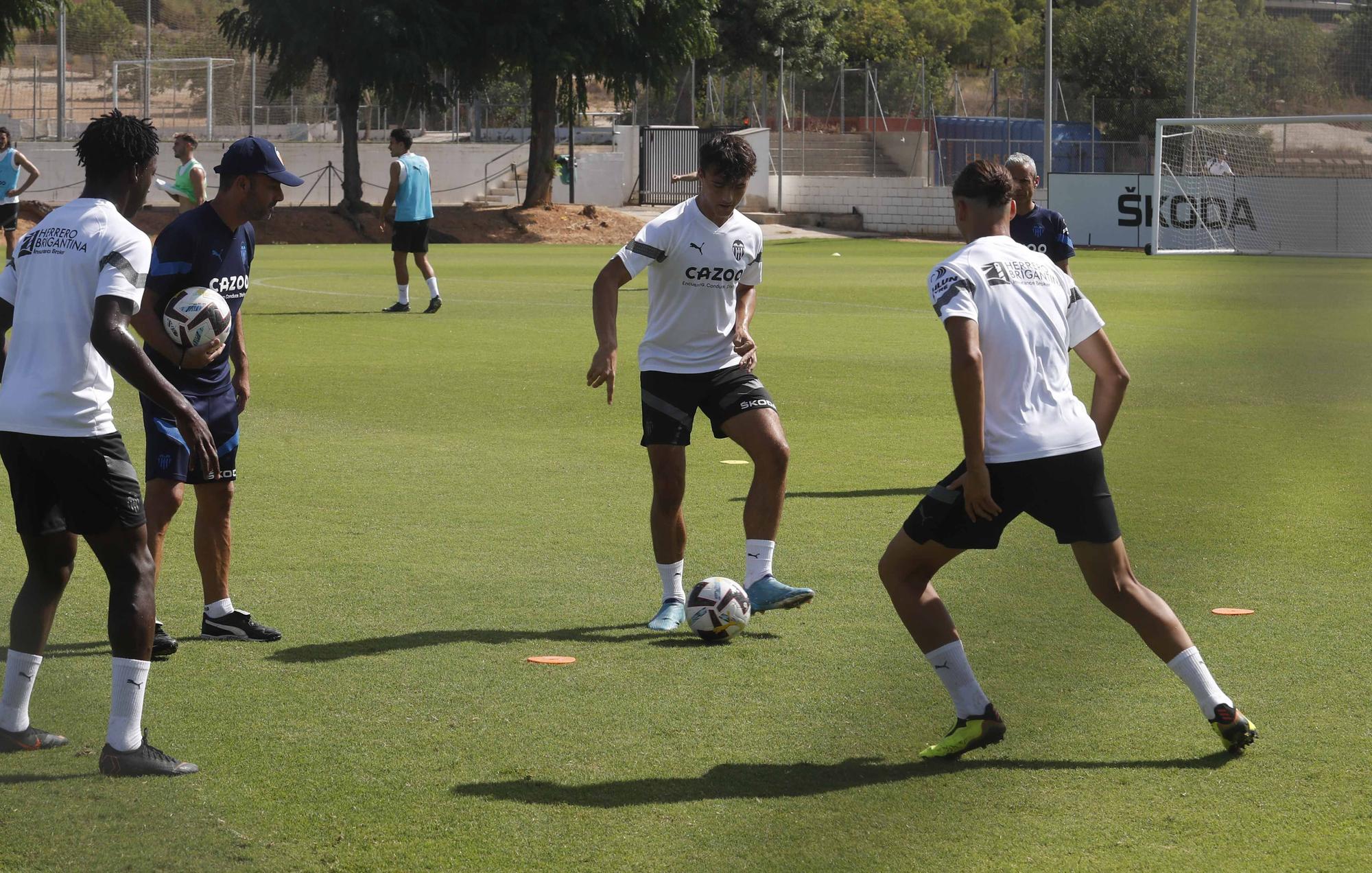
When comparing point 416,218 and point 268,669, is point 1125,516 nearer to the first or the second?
point 268,669

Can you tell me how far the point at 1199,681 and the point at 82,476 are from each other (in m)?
3.44

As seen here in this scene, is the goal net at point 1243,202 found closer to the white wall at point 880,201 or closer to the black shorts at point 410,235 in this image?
the white wall at point 880,201

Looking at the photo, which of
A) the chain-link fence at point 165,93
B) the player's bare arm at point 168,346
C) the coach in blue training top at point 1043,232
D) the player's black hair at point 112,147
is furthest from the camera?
the chain-link fence at point 165,93

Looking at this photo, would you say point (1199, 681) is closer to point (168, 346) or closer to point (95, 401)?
point (95, 401)

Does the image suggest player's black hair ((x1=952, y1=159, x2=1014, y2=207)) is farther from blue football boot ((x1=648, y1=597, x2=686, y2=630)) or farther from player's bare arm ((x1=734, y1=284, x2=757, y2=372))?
blue football boot ((x1=648, y1=597, x2=686, y2=630))

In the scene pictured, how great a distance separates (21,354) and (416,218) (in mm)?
15775

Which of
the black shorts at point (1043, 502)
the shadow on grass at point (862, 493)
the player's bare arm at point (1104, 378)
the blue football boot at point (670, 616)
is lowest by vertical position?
the blue football boot at point (670, 616)

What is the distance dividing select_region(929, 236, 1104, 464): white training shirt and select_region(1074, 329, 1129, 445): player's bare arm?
0.83ft

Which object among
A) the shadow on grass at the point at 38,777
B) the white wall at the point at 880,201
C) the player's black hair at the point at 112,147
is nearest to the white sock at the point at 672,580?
the shadow on grass at the point at 38,777

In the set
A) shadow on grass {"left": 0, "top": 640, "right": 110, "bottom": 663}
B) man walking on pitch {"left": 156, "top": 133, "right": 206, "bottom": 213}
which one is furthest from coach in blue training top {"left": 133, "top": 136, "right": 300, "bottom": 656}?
man walking on pitch {"left": 156, "top": 133, "right": 206, "bottom": 213}

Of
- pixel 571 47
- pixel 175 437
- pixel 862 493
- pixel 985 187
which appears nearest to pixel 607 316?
pixel 175 437

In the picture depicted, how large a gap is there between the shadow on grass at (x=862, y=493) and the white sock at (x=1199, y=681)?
456cm

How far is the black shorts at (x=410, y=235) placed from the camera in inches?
798

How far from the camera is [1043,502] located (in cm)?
486
